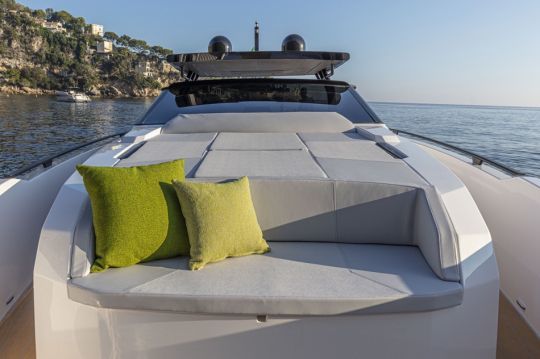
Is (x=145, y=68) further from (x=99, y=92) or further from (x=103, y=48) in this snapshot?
(x=99, y=92)

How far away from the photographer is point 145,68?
245ft

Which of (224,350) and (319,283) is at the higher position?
(319,283)

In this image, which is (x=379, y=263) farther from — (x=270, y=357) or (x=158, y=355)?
(x=158, y=355)

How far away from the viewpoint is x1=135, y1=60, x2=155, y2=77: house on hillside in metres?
73.4

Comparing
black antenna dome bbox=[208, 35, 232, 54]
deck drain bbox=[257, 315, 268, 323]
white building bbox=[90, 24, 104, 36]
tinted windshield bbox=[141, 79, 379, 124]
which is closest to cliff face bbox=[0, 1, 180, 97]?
white building bbox=[90, 24, 104, 36]

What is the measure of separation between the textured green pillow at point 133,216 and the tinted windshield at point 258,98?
1.60 metres

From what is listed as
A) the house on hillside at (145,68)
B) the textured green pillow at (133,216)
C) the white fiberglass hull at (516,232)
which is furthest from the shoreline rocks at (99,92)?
the textured green pillow at (133,216)

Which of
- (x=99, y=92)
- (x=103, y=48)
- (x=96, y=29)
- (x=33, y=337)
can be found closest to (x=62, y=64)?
(x=99, y=92)

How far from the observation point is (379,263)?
146 cm

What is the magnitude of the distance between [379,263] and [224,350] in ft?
2.07

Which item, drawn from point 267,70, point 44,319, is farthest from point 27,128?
point 44,319

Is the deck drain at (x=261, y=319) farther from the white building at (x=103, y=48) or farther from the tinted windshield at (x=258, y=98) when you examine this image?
the white building at (x=103, y=48)

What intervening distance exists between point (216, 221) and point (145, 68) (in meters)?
79.7

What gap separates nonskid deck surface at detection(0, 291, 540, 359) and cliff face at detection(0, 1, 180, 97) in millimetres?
61782
